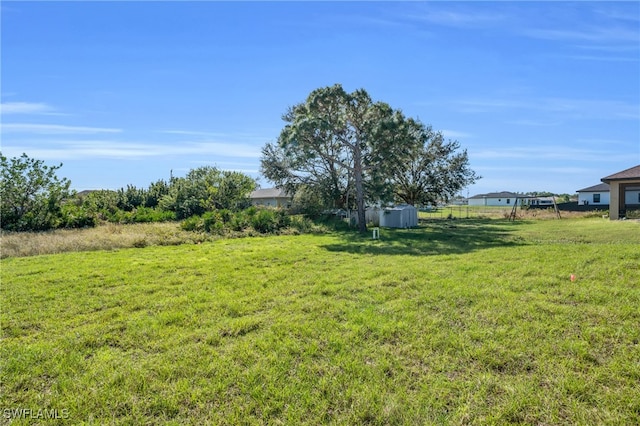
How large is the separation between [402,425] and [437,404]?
1.23 ft

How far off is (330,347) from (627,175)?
24.7 m

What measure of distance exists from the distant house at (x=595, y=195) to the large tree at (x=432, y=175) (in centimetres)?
1815

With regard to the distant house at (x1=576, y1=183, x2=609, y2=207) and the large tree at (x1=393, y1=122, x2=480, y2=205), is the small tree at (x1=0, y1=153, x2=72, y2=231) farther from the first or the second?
the distant house at (x1=576, y1=183, x2=609, y2=207)

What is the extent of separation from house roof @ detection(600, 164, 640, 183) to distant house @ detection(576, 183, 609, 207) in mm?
18107

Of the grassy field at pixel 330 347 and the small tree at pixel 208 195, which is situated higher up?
the small tree at pixel 208 195

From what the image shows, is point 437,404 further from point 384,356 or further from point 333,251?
point 333,251

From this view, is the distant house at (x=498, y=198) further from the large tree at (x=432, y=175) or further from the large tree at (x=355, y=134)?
the large tree at (x=355, y=134)

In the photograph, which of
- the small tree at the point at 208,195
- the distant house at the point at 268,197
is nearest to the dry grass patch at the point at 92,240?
the small tree at the point at 208,195

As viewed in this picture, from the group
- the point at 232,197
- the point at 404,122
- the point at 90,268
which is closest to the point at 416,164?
the point at 404,122

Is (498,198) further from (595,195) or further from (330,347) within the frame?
(330,347)

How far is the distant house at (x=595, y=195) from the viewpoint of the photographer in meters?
36.7

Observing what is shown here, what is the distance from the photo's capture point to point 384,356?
132 inches

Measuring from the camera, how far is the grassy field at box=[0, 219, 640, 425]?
2.64m

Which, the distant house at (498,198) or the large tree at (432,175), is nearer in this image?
the large tree at (432,175)
